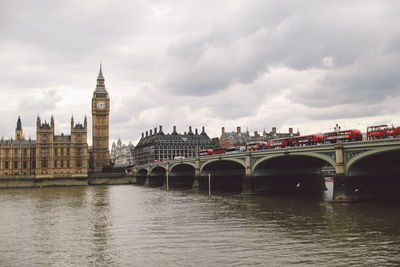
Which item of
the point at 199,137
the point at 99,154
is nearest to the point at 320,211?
the point at 99,154

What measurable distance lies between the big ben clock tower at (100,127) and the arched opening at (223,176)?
272 feet

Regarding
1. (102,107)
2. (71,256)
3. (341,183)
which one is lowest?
(71,256)

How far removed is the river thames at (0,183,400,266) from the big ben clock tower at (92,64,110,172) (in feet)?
372

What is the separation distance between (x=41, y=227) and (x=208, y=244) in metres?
15.8

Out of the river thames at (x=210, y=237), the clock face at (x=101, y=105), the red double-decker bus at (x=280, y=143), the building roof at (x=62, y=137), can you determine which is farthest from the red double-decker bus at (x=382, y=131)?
the clock face at (x=101, y=105)

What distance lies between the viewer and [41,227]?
31312 mm

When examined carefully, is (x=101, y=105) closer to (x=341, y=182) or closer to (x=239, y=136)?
(x=239, y=136)

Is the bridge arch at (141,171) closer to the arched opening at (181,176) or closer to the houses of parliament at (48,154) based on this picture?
the houses of parliament at (48,154)

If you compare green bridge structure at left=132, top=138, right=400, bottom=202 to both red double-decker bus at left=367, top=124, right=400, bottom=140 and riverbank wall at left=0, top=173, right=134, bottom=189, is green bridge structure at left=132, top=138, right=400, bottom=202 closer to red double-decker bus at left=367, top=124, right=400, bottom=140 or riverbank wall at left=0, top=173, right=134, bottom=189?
red double-decker bus at left=367, top=124, right=400, bottom=140

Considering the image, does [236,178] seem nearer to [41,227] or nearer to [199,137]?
[41,227]

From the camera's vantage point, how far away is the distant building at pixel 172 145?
17662 cm

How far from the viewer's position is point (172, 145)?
588 feet

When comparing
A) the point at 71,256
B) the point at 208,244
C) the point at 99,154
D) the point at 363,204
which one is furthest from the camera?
the point at 99,154

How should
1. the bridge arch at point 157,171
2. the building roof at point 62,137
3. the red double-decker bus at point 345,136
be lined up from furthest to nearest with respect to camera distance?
1. the building roof at point 62,137
2. the bridge arch at point 157,171
3. the red double-decker bus at point 345,136
